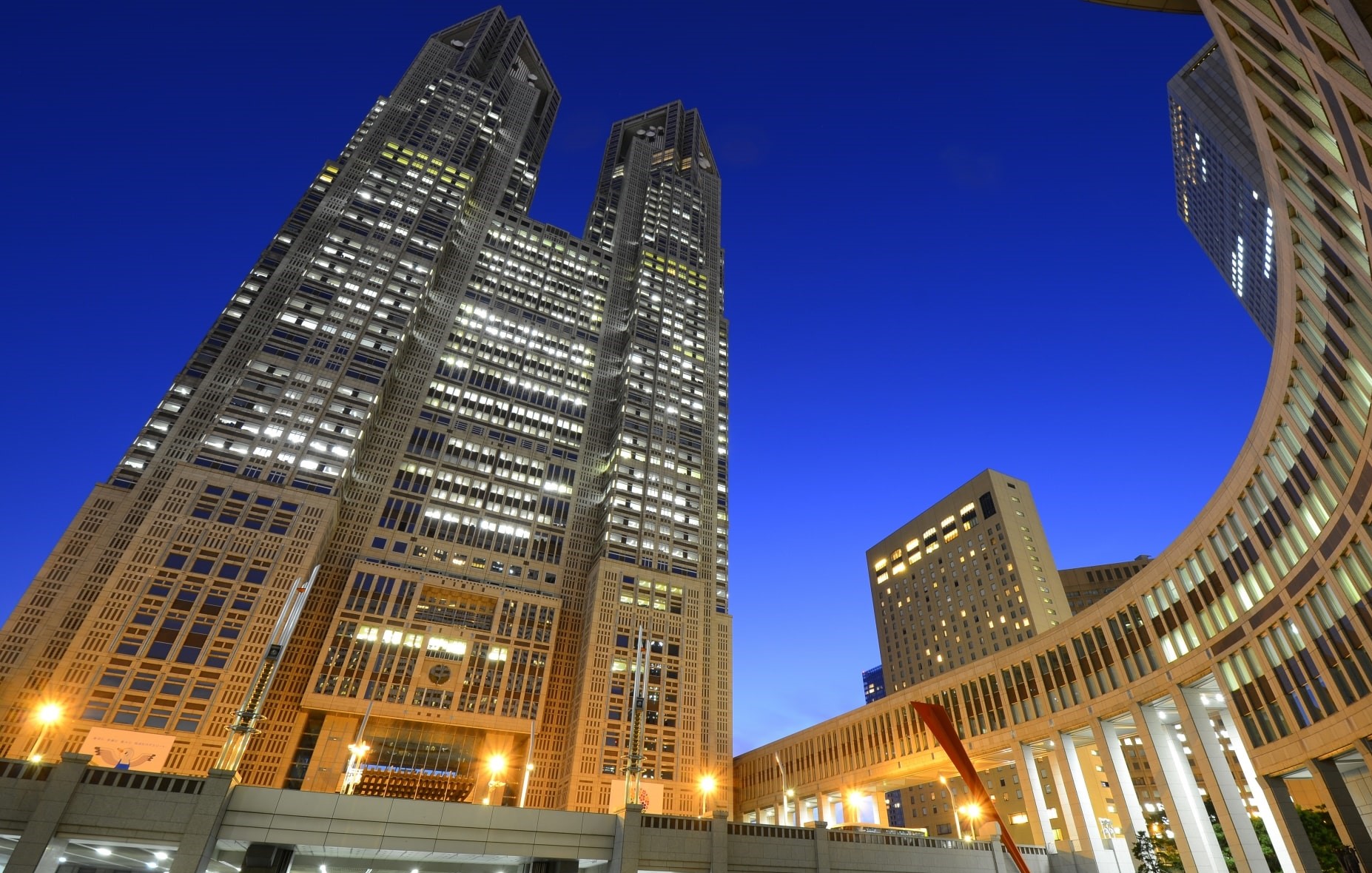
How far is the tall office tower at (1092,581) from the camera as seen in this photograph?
16438 centimetres

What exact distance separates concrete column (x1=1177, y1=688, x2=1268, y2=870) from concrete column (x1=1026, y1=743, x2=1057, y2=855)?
47.9 feet

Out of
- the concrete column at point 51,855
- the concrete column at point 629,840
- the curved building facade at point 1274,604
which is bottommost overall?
the concrete column at point 51,855

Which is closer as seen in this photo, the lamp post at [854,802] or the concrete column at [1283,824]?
the concrete column at [1283,824]

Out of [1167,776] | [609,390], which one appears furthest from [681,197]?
[1167,776]

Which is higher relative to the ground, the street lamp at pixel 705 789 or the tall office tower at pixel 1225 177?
the tall office tower at pixel 1225 177

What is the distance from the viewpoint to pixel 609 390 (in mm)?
120062

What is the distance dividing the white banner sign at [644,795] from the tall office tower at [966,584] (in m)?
75.8

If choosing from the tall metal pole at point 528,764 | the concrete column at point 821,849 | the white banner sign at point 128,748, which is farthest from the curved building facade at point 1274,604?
the white banner sign at point 128,748

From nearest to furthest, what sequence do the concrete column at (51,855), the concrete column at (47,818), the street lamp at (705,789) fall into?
the concrete column at (47,818), the concrete column at (51,855), the street lamp at (705,789)

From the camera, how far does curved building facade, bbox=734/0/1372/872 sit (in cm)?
2439

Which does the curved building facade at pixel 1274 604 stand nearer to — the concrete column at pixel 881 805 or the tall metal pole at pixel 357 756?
the concrete column at pixel 881 805

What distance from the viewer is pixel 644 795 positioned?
57906 millimetres

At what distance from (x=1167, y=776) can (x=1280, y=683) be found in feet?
42.1

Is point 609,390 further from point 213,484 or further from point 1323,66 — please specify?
point 1323,66
